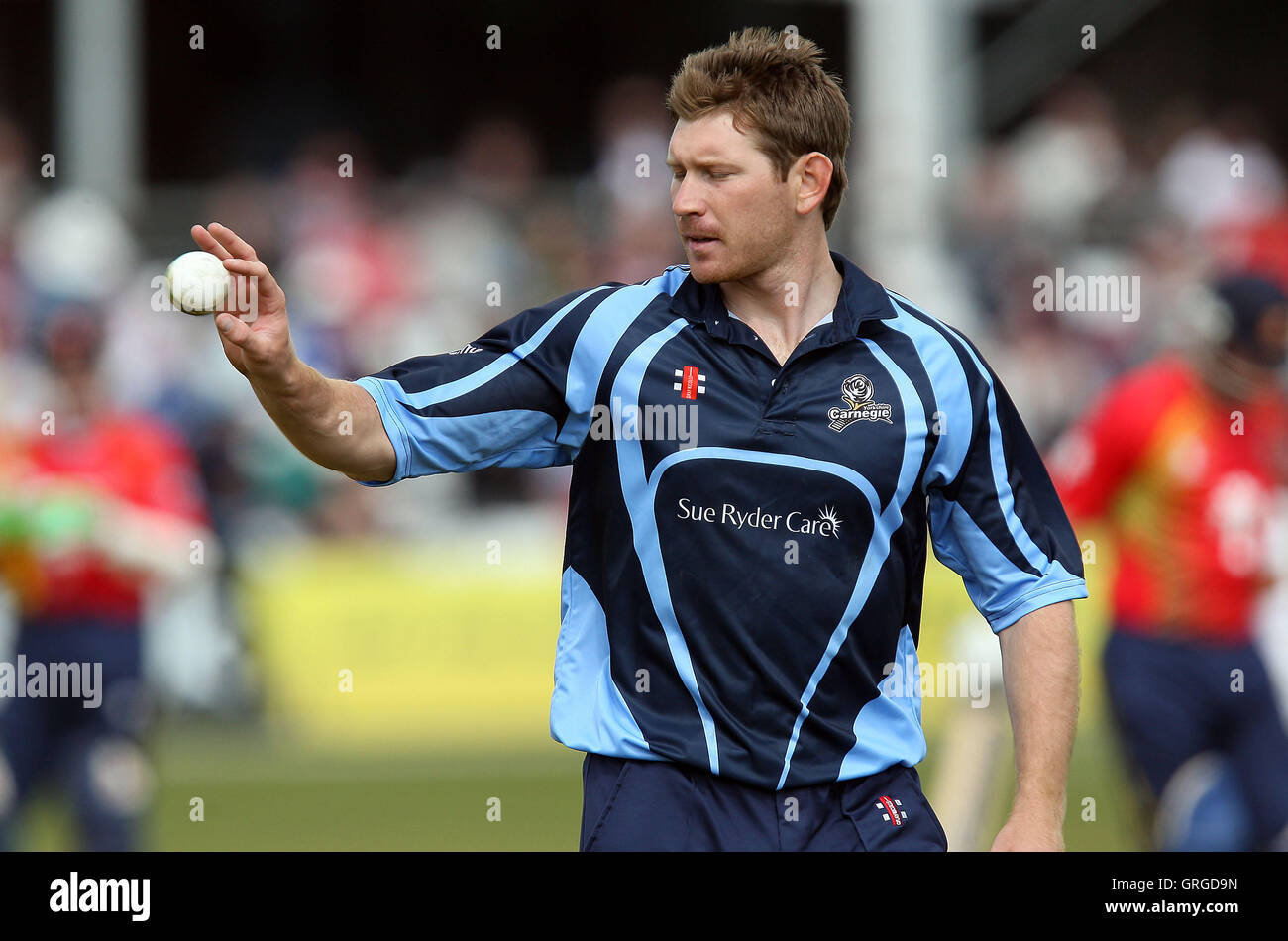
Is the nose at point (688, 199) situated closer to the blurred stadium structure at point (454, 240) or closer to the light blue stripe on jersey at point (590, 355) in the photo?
the light blue stripe on jersey at point (590, 355)

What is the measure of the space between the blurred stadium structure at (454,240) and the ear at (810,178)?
12.7 feet

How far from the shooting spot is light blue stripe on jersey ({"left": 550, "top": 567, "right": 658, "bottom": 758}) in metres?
4.12

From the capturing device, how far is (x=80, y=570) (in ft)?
26.6

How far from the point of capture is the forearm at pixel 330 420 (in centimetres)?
384

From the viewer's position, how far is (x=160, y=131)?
62.7 ft

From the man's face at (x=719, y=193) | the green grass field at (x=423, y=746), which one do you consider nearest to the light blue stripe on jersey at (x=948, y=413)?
the man's face at (x=719, y=193)

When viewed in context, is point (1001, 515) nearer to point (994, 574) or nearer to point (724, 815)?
point (994, 574)

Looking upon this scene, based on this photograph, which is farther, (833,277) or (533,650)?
(533,650)

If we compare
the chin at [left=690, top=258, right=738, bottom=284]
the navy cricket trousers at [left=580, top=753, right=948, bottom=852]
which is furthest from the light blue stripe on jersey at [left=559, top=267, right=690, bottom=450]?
the navy cricket trousers at [left=580, top=753, right=948, bottom=852]

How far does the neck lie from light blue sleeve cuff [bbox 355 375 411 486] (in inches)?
31.8

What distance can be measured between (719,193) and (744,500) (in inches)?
26.8
